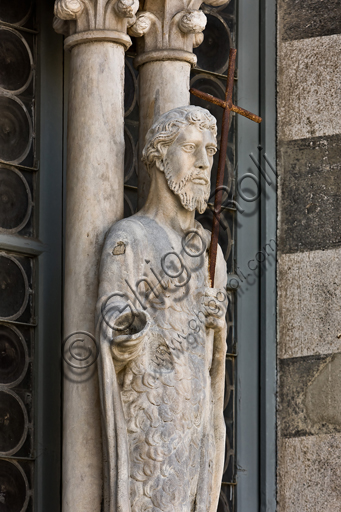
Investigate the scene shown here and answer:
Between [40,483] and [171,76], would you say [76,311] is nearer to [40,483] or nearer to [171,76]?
[40,483]

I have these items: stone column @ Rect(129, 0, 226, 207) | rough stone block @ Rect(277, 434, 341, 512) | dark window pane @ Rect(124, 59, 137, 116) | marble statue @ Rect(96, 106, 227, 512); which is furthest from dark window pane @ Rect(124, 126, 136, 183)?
rough stone block @ Rect(277, 434, 341, 512)

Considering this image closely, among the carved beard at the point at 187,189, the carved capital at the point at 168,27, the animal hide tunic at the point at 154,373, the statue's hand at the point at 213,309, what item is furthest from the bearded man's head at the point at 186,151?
the carved capital at the point at 168,27

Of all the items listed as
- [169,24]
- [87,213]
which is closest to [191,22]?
[169,24]

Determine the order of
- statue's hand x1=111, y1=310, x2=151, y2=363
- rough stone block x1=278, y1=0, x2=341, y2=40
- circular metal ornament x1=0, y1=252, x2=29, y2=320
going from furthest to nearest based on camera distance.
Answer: rough stone block x1=278, y1=0, x2=341, y2=40
circular metal ornament x1=0, y1=252, x2=29, y2=320
statue's hand x1=111, y1=310, x2=151, y2=363

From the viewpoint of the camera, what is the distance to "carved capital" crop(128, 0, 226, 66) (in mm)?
4910

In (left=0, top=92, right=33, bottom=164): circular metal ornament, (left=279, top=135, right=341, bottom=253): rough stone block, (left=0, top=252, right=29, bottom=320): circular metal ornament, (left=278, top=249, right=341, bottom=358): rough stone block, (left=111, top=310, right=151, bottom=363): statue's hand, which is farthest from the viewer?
(left=279, top=135, right=341, bottom=253): rough stone block

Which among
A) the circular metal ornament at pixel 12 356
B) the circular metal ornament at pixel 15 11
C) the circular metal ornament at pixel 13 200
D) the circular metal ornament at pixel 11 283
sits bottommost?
the circular metal ornament at pixel 12 356

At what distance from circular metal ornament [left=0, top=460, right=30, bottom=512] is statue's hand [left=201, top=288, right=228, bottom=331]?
869 millimetres

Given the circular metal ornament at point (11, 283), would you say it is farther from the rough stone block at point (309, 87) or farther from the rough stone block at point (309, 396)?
the rough stone block at point (309, 87)

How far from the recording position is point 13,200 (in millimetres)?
4867

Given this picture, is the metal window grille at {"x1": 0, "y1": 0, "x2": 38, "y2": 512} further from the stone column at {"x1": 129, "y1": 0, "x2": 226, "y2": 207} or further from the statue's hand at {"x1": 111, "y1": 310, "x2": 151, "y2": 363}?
the statue's hand at {"x1": 111, "y1": 310, "x2": 151, "y2": 363}

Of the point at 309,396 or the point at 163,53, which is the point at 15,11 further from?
the point at 309,396

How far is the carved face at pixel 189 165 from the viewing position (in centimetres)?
453

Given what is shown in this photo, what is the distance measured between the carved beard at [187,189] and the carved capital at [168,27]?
0.57 m
